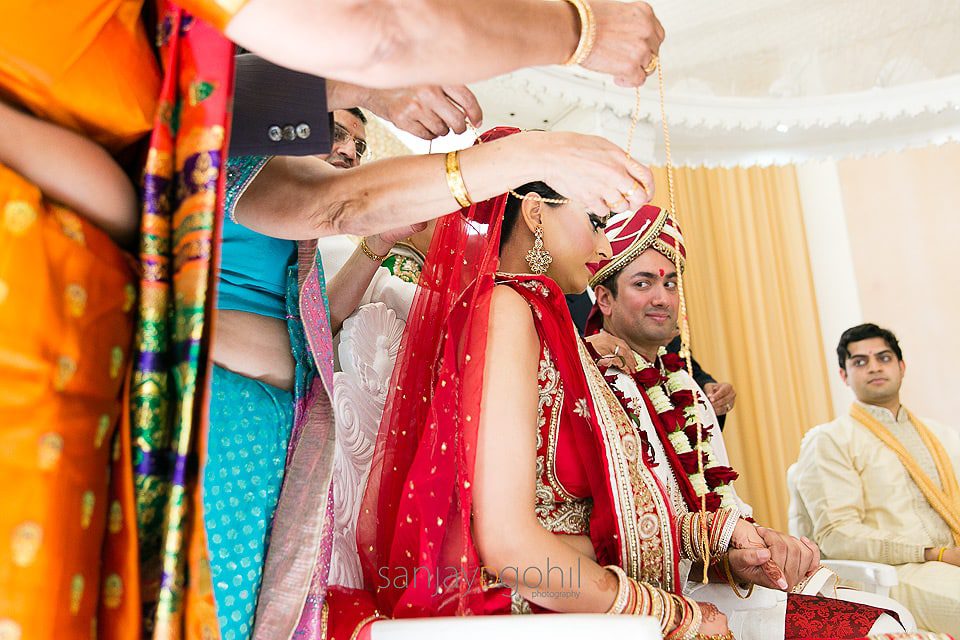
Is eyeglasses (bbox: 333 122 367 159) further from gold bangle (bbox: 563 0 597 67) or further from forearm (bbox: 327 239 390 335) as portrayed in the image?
gold bangle (bbox: 563 0 597 67)

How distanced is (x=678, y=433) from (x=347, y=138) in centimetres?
111

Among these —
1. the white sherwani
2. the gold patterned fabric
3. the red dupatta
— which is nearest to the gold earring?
the red dupatta

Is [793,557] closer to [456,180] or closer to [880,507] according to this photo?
[456,180]

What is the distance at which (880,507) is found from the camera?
4.02m

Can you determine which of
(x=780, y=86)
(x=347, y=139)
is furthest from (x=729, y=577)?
(x=780, y=86)

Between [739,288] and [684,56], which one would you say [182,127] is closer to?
[684,56]

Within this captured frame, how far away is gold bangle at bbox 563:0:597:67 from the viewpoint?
3.23 ft

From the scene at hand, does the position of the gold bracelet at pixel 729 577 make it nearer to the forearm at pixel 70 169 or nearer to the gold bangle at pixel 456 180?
the gold bangle at pixel 456 180

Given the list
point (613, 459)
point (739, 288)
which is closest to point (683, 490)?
point (613, 459)

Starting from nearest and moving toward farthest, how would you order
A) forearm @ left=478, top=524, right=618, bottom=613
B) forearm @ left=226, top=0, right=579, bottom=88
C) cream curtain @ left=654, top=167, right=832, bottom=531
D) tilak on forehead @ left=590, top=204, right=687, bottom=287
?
forearm @ left=226, top=0, right=579, bottom=88 < forearm @ left=478, top=524, right=618, bottom=613 < tilak on forehead @ left=590, top=204, right=687, bottom=287 < cream curtain @ left=654, top=167, right=832, bottom=531

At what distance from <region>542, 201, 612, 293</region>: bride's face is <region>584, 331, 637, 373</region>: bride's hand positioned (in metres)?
0.47

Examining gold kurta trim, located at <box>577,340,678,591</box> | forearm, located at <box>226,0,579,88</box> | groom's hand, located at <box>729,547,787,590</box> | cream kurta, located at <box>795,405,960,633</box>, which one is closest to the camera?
forearm, located at <box>226,0,579,88</box>

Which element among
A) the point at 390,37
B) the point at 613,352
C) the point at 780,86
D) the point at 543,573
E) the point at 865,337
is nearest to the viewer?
the point at 390,37

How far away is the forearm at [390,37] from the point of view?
2.47 feet
